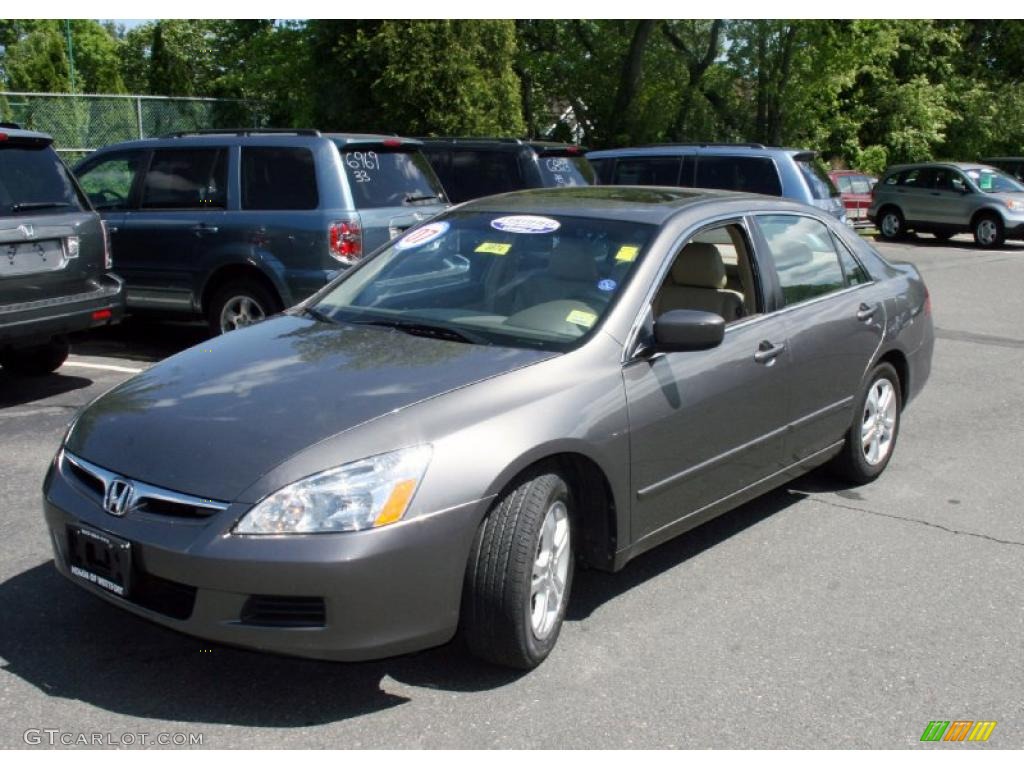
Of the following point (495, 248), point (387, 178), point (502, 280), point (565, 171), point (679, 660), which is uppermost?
point (495, 248)

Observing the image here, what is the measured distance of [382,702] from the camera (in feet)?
11.7

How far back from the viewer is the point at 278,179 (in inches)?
350

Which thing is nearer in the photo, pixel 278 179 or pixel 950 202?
pixel 278 179

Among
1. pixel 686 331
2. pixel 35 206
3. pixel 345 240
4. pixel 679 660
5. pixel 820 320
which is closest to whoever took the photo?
pixel 679 660

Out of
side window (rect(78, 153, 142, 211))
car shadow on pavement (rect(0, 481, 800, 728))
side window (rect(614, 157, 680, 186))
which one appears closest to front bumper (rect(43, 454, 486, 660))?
car shadow on pavement (rect(0, 481, 800, 728))

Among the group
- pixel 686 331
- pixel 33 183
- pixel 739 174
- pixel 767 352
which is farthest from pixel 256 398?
pixel 739 174

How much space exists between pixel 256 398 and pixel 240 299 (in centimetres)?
547

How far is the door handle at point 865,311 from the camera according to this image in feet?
18.4

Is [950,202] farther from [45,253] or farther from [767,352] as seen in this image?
[767,352]

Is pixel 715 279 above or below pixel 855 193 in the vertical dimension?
above

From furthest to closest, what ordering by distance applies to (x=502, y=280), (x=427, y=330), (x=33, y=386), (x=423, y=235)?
(x=33, y=386) < (x=423, y=235) < (x=502, y=280) < (x=427, y=330)

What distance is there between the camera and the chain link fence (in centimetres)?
1947

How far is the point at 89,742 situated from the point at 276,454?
39.0 inches

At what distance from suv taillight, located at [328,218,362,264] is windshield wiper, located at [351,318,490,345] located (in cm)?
399
